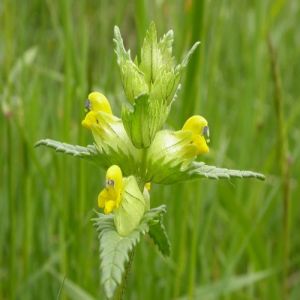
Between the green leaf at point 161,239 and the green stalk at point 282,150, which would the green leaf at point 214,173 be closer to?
the green leaf at point 161,239

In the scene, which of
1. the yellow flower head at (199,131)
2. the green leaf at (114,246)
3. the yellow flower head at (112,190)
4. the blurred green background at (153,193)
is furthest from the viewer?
the blurred green background at (153,193)

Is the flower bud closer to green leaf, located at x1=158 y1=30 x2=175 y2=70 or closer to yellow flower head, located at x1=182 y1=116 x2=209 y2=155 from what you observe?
yellow flower head, located at x1=182 y1=116 x2=209 y2=155

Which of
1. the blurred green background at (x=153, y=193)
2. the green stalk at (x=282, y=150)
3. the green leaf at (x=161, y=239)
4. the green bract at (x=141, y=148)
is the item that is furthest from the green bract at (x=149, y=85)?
the green stalk at (x=282, y=150)

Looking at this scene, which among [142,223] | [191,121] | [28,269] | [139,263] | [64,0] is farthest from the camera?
[28,269]

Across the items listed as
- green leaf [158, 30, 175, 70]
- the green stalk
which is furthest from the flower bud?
the green stalk

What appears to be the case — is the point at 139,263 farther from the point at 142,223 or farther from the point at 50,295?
the point at 142,223

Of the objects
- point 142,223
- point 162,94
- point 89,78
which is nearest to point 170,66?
point 162,94
